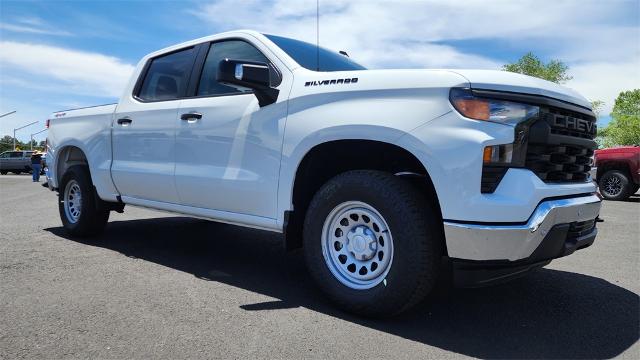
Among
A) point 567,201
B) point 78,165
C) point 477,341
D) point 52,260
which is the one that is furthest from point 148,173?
point 567,201

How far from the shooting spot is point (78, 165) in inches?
226

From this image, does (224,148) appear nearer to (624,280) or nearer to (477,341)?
(477,341)

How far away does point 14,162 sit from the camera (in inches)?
1300

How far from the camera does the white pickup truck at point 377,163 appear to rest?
2723 millimetres

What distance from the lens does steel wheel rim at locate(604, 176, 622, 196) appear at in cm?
1184

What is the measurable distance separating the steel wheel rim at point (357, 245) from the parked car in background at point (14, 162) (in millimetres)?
35619

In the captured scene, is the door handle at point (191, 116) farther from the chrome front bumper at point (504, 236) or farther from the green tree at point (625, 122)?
the green tree at point (625, 122)

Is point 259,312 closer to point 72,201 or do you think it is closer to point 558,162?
point 558,162

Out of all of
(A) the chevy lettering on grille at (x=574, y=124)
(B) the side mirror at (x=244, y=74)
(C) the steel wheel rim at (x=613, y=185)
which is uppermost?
(B) the side mirror at (x=244, y=74)

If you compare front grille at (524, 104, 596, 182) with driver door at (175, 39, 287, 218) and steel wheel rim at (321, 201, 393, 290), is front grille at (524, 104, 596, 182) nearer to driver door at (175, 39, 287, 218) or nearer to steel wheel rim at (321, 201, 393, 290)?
steel wheel rim at (321, 201, 393, 290)

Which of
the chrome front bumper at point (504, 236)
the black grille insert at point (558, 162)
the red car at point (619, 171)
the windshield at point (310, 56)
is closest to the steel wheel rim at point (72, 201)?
the windshield at point (310, 56)

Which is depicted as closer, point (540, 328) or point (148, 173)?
point (540, 328)

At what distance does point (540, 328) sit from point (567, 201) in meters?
0.80

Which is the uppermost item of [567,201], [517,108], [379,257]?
[517,108]
